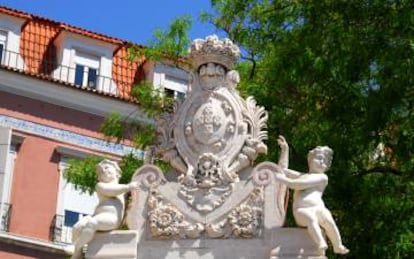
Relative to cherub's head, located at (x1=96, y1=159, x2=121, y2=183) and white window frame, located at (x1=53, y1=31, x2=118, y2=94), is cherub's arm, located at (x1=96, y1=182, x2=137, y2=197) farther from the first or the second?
white window frame, located at (x1=53, y1=31, x2=118, y2=94)

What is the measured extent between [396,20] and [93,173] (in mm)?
6959

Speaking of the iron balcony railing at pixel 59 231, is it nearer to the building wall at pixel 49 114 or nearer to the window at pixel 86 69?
the building wall at pixel 49 114

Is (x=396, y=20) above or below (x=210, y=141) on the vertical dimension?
above

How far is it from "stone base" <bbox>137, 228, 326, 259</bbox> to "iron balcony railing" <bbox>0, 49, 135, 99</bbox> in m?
19.4

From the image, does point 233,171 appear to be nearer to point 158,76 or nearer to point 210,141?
point 210,141

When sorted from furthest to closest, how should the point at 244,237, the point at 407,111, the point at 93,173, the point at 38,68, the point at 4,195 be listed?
the point at 38,68 → the point at 4,195 → the point at 93,173 → the point at 407,111 → the point at 244,237

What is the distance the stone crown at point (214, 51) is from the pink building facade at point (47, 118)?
16680 millimetres

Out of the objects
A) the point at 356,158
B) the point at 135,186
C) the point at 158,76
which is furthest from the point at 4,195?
the point at 135,186

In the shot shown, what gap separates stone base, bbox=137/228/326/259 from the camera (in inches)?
481

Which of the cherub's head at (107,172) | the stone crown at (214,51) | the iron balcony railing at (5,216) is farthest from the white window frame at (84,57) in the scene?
the cherub's head at (107,172)

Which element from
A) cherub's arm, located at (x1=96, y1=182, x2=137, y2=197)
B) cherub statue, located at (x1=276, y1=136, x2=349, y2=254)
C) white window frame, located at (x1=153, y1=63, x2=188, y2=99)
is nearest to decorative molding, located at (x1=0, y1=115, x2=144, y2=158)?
white window frame, located at (x1=153, y1=63, x2=188, y2=99)

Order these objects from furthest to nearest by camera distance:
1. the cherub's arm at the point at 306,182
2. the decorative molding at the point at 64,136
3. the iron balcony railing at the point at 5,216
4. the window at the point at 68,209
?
1. the decorative molding at the point at 64,136
2. the window at the point at 68,209
3. the iron balcony railing at the point at 5,216
4. the cherub's arm at the point at 306,182

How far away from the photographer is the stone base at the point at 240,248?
12.2 metres

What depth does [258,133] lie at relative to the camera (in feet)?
42.8
